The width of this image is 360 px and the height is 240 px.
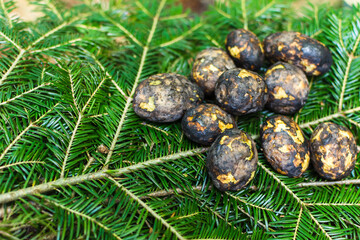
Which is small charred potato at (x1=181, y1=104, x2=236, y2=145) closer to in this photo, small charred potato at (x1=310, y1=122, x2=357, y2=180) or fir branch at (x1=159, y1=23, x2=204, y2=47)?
small charred potato at (x1=310, y1=122, x2=357, y2=180)

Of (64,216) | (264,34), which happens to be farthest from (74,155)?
(264,34)

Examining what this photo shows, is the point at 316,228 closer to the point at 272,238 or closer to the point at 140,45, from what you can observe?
the point at 272,238

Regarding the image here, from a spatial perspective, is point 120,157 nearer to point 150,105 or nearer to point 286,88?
point 150,105

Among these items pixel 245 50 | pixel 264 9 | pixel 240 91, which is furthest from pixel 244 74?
pixel 264 9

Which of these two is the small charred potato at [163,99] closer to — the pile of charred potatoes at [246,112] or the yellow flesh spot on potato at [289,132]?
the pile of charred potatoes at [246,112]

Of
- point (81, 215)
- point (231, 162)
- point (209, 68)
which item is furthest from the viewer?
point (209, 68)

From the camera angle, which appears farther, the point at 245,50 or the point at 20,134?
the point at 245,50

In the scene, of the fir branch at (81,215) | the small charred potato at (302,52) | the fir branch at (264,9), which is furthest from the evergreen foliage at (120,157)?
the fir branch at (264,9)

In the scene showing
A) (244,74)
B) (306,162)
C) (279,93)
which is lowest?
(306,162)
